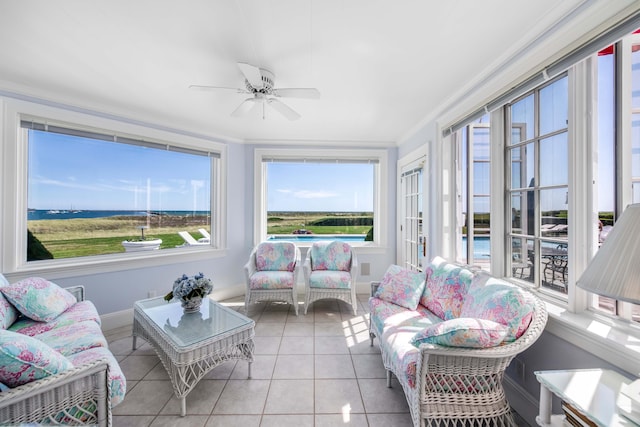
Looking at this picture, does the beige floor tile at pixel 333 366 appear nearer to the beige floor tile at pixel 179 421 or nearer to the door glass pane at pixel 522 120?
the beige floor tile at pixel 179 421

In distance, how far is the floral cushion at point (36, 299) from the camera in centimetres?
186

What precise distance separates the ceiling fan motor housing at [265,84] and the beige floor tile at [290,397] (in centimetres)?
230

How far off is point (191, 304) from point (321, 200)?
2737mm

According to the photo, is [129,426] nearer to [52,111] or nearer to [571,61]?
→ [52,111]

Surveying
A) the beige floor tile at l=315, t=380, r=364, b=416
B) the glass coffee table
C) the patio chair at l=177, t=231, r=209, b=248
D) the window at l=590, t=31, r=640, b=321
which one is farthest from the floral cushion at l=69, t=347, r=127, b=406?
the window at l=590, t=31, r=640, b=321

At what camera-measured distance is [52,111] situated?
2553mm

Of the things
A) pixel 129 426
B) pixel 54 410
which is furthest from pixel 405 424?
pixel 54 410

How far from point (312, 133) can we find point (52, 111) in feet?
9.21

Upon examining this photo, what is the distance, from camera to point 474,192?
2.46m

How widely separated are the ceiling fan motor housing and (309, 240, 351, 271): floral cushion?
7.23 ft

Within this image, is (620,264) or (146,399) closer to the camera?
(620,264)

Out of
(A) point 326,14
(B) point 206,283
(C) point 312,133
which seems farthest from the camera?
(C) point 312,133

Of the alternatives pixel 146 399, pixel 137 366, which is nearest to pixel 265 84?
pixel 146 399

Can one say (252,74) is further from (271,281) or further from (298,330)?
(298,330)
